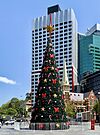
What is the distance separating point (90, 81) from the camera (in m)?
161

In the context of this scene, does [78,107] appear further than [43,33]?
No

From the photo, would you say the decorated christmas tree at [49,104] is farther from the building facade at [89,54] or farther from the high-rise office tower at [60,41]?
the building facade at [89,54]

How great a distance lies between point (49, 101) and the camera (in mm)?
38406

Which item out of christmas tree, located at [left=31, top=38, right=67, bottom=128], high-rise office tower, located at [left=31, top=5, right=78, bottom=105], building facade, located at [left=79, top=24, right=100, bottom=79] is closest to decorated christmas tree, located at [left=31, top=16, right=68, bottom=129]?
christmas tree, located at [left=31, top=38, right=67, bottom=128]

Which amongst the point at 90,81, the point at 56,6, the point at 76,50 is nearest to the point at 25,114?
the point at 90,81

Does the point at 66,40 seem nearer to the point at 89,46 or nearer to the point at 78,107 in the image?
the point at 89,46

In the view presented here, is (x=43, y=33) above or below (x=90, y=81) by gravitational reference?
above

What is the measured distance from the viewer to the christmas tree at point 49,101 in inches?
1507

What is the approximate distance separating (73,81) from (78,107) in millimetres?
41446

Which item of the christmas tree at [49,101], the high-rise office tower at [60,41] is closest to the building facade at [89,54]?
the high-rise office tower at [60,41]

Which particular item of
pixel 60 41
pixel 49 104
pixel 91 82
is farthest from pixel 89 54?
pixel 49 104

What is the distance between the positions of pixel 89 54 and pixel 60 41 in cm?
1982

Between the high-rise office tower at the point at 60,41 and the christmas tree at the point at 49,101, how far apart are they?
133520 millimetres

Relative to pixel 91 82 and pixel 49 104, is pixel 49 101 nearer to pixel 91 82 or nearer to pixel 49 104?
pixel 49 104
